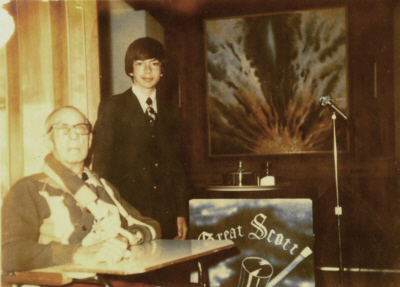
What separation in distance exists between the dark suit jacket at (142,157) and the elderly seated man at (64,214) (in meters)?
0.25

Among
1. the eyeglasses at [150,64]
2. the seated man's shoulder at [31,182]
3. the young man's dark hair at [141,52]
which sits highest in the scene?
the young man's dark hair at [141,52]

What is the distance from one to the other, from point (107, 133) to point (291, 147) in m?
2.02

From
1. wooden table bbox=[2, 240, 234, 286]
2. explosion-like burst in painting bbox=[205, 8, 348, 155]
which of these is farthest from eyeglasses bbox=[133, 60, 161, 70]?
explosion-like burst in painting bbox=[205, 8, 348, 155]

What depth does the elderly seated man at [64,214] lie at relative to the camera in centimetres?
156

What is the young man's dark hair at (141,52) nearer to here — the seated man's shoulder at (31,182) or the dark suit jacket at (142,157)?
the dark suit jacket at (142,157)

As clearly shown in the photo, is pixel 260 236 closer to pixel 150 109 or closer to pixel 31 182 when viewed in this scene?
pixel 150 109

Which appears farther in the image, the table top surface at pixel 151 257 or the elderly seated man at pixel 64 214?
the elderly seated man at pixel 64 214

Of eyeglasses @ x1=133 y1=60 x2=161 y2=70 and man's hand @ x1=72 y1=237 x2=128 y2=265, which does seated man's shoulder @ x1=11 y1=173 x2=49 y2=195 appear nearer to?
man's hand @ x1=72 y1=237 x2=128 y2=265

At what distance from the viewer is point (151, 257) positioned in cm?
161

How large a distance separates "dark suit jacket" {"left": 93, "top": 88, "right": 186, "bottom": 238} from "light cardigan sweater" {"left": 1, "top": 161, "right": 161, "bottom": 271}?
0.41 meters

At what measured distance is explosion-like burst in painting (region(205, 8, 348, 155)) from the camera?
3.64 m

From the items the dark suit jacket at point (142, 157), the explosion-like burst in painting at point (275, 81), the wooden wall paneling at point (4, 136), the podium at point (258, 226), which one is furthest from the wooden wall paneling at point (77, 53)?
the explosion-like burst in painting at point (275, 81)

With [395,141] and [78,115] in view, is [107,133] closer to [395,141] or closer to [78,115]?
[78,115]

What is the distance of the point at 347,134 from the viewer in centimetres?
363
